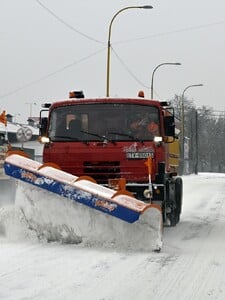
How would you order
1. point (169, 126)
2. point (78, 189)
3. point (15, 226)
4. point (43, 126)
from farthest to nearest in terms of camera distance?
point (43, 126), point (169, 126), point (15, 226), point (78, 189)

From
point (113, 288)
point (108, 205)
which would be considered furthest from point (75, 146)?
point (113, 288)

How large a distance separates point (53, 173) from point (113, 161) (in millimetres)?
1255

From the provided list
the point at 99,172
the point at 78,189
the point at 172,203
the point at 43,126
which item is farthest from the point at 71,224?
the point at 172,203

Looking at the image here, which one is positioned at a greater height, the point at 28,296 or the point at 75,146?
the point at 75,146

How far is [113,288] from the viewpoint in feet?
19.8

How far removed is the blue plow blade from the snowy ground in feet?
2.00

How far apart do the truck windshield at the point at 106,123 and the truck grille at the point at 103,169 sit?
42cm

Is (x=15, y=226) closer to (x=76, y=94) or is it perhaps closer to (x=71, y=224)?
(x=71, y=224)

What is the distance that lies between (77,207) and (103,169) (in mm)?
1352

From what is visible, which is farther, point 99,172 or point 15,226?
point 99,172

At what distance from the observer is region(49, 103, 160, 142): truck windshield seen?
9.80m

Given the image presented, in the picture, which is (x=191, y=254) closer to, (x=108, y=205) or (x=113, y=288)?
(x=108, y=205)

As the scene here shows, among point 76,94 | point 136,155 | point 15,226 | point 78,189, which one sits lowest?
point 15,226

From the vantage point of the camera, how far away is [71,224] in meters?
8.46
